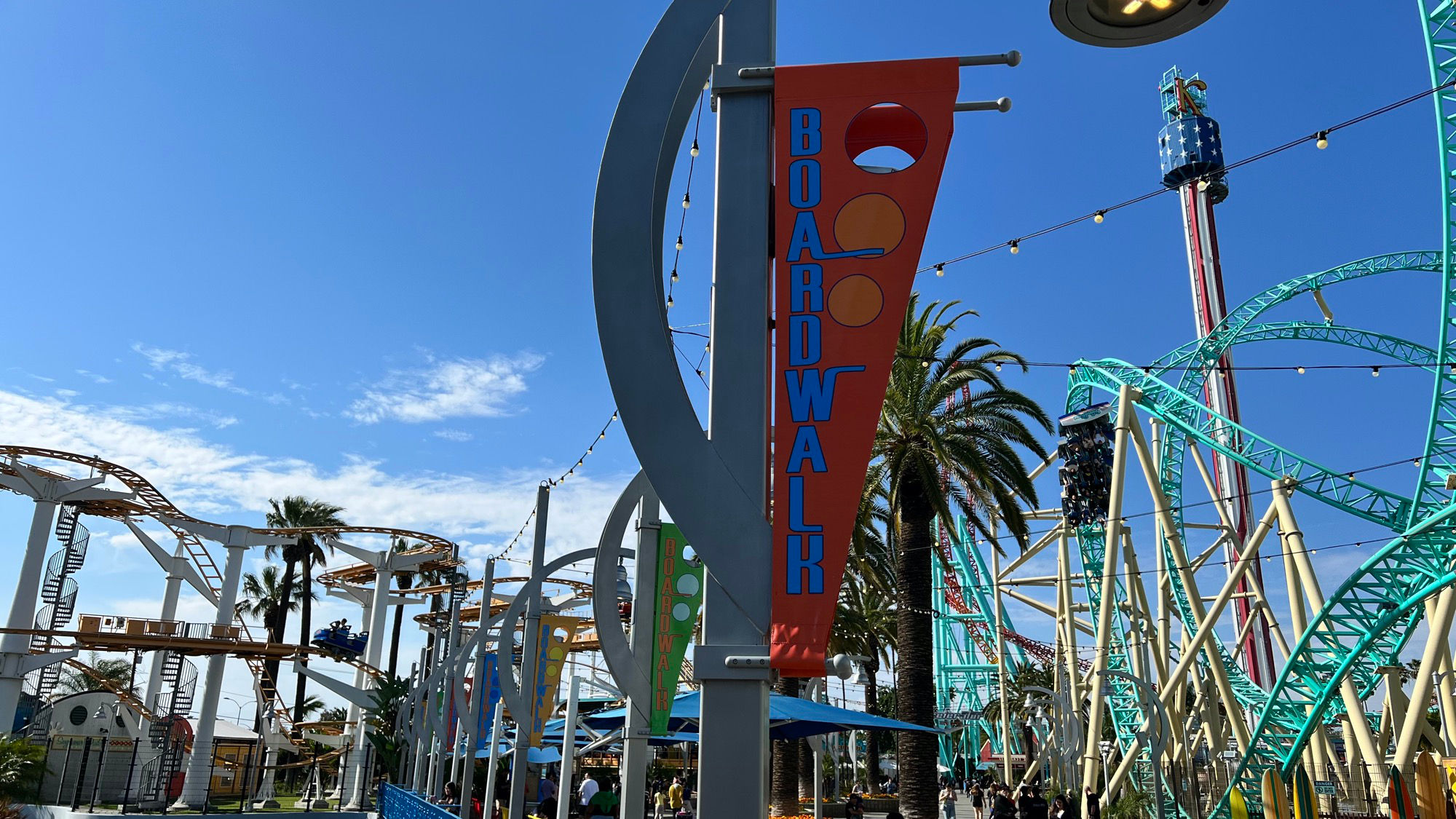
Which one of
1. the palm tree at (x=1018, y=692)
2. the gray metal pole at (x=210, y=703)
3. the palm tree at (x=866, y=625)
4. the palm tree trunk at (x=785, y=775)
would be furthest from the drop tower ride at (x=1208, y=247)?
the gray metal pole at (x=210, y=703)

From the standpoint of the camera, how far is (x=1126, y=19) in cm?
536

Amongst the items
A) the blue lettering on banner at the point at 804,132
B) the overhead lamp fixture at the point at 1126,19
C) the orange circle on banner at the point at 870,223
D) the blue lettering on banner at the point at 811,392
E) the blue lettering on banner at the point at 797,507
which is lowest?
the blue lettering on banner at the point at 797,507

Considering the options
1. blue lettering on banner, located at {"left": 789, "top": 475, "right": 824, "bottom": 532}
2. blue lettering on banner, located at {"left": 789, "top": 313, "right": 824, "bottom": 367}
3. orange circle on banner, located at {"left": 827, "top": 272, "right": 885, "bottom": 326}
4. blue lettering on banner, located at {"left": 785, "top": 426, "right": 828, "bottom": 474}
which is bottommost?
blue lettering on banner, located at {"left": 789, "top": 475, "right": 824, "bottom": 532}

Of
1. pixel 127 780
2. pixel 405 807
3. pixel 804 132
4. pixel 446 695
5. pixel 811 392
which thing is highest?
pixel 804 132

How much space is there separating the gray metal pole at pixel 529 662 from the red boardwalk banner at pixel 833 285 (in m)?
8.70

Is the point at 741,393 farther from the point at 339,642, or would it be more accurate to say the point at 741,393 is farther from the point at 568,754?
the point at 339,642

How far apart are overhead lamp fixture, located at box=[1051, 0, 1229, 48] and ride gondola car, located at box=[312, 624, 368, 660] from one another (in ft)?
116

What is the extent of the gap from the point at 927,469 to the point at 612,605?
894 cm

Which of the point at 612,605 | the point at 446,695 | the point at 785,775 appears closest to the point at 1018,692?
the point at 785,775

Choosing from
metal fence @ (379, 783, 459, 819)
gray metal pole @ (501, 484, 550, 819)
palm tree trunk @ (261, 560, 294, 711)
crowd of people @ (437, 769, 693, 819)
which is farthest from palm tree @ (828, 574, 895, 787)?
palm tree trunk @ (261, 560, 294, 711)

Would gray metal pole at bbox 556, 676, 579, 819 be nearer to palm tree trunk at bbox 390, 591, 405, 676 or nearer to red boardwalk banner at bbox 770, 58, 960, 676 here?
red boardwalk banner at bbox 770, 58, 960, 676

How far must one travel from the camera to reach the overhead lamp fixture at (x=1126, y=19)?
5262 mm

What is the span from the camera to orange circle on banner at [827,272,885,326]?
480 centimetres

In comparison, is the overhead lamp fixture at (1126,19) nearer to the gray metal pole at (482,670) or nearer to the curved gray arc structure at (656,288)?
the curved gray arc structure at (656,288)
